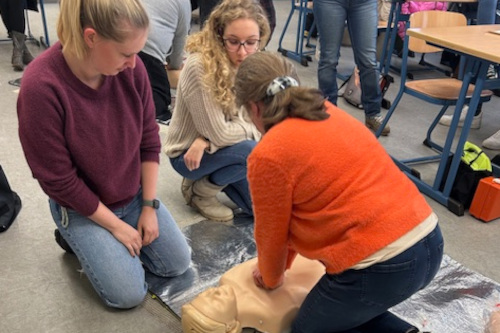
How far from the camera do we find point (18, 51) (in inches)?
144

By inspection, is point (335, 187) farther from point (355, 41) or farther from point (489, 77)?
point (489, 77)

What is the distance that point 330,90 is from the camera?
3.02 metres

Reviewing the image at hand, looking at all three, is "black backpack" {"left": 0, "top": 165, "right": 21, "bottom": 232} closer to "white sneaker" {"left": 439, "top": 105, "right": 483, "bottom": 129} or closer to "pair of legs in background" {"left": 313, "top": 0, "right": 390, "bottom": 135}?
"pair of legs in background" {"left": 313, "top": 0, "right": 390, "bottom": 135}

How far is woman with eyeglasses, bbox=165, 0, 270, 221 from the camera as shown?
166 centimetres

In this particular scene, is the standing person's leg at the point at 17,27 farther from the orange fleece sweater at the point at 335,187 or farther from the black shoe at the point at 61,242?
the orange fleece sweater at the point at 335,187

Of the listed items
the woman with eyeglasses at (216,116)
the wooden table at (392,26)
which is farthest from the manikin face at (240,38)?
the wooden table at (392,26)

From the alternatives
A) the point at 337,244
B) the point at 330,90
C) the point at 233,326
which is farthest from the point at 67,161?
the point at 330,90

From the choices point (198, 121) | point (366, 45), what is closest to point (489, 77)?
point (366, 45)

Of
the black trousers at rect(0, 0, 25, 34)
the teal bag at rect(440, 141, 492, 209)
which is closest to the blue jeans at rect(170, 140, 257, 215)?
the teal bag at rect(440, 141, 492, 209)

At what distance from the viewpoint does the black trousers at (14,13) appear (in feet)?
11.9

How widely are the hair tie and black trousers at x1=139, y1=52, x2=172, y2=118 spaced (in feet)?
5.40

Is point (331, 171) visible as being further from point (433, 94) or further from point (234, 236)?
point (433, 94)

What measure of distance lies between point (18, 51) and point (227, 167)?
261 cm

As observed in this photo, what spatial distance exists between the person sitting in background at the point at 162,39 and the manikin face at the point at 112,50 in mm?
1218
